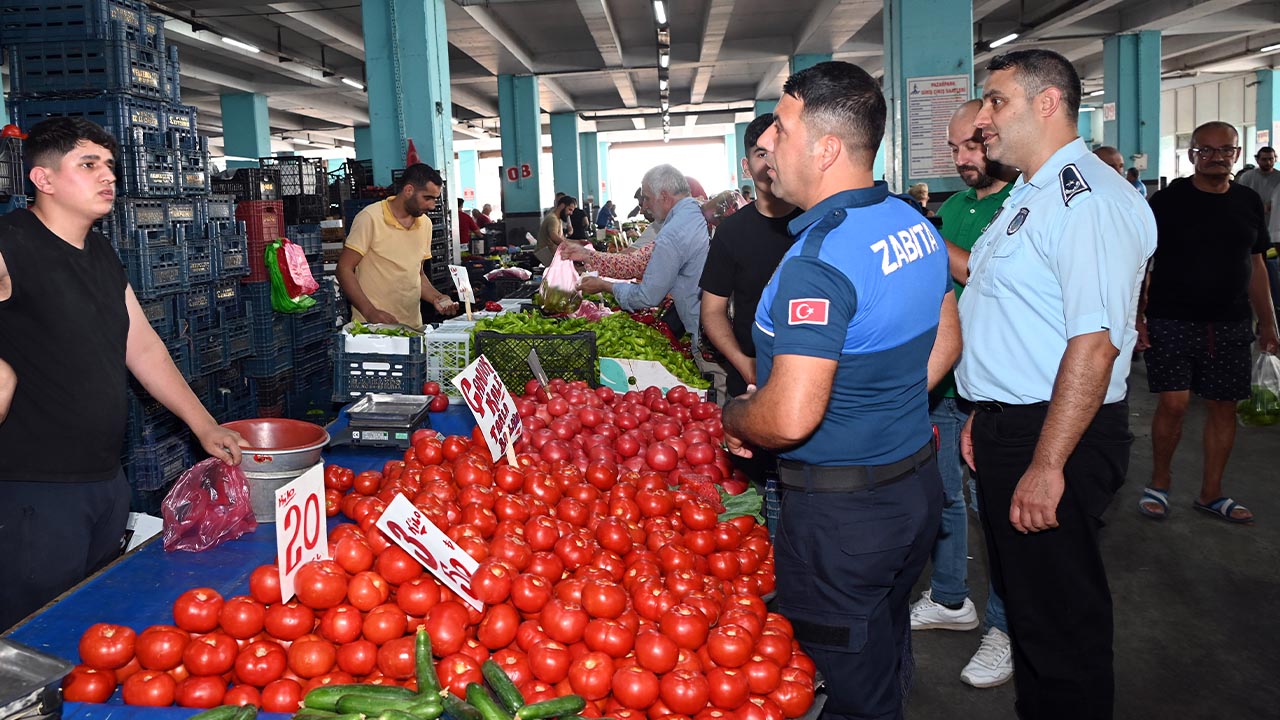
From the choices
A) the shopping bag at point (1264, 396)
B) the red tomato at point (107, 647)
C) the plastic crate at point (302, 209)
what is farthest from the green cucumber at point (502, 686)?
the plastic crate at point (302, 209)

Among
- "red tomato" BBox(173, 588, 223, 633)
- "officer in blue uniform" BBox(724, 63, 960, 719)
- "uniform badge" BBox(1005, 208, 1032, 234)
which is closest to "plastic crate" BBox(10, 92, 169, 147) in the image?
"red tomato" BBox(173, 588, 223, 633)

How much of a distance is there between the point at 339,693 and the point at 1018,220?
6.75ft

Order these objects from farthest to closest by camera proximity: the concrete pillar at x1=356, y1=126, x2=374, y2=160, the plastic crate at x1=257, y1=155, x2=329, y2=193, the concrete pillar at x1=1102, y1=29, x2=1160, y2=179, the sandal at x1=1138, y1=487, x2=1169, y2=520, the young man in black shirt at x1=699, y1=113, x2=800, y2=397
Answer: the concrete pillar at x1=356, y1=126, x2=374, y2=160, the concrete pillar at x1=1102, y1=29, x2=1160, y2=179, the plastic crate at x1=257, y1=155, x2=329, y2=193, the sandal at x1=1138, y1=487, x2=1169, y2=520, the young man in black shirt at x1=699, y1=113, x2=800, y2=397

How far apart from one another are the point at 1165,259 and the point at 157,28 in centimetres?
582

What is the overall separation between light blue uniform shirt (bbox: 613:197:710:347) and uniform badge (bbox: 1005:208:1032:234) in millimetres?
1780

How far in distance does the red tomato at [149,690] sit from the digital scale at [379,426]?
1568mm

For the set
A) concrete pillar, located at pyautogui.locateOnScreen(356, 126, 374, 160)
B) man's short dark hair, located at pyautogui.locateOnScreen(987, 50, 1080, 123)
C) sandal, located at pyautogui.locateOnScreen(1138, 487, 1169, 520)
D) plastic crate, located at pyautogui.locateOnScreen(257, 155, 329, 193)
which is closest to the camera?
man's short dark hair, located at pyautogui.locateOnScreen(987, 50, 1080, 123)

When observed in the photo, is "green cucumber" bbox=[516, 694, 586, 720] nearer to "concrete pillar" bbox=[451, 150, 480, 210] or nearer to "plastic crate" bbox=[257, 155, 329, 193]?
"plastic crate" bbox=[257, 155, 329, 193]

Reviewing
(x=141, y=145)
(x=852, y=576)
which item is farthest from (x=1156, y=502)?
(x=141, y=145)

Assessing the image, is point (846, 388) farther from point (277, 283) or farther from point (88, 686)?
point (277, 283)

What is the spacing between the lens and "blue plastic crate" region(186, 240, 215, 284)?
17.5ft

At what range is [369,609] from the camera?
205 cm

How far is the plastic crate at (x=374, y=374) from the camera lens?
402 centimetres

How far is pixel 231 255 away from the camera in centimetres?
585
